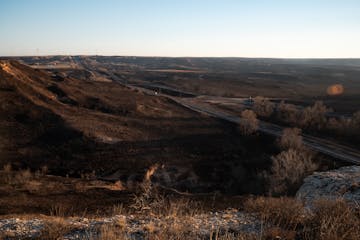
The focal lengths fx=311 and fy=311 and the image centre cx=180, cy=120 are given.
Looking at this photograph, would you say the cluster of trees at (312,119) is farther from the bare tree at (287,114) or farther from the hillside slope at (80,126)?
the hillside slope at (80,126)

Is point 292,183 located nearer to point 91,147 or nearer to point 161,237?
point 161,237

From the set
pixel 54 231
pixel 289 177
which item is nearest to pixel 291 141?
pixel 289 177

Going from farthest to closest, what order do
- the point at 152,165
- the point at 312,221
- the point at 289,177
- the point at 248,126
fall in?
the point at 248,126, the point at 152,165, the point at 289,177, the point at 312,221

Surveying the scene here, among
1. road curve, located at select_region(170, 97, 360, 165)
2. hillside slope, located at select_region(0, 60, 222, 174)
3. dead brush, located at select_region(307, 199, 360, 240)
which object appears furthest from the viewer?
hillside slope, located at select_region(0, 60, 222, 174)

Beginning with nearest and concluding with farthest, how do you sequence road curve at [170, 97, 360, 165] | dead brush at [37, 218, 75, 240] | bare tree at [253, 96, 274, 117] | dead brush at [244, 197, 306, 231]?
dead brush at [37, 218, 75, 240] < dead brush at [244, 197, 306, 231] < road curve at [170, 97, 360, 165] < bare tree at [253, 96, 274, 117]

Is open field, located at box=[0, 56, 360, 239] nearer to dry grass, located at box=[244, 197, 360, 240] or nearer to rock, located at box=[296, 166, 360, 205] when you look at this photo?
dry grass, located at box=[244, 197, 360, 240]

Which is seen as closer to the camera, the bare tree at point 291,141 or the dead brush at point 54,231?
the dead brush at point 54,231

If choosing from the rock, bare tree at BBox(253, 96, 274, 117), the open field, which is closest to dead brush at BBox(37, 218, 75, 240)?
the open field

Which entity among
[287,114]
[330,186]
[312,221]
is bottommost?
[330,186]

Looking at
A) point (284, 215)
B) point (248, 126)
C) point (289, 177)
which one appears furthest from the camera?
point (248, 126)

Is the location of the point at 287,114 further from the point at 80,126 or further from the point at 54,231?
the point at 54,231

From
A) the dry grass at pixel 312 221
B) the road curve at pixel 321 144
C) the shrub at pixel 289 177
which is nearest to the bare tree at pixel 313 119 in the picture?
the road curve at pixel 321 144

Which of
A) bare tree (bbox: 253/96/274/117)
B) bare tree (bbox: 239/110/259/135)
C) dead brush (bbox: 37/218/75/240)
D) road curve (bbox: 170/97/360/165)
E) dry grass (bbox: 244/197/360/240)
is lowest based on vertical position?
road curve (bbox: 170/97/360/165)

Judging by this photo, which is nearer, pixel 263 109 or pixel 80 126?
pixel 80 126
